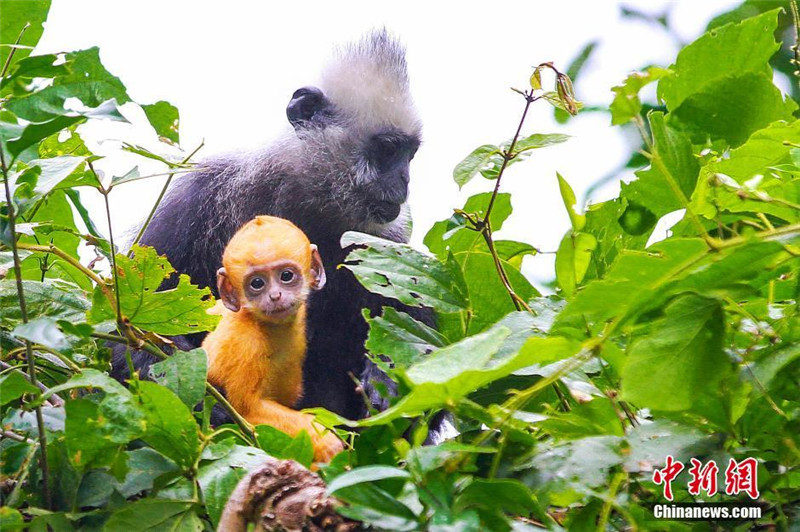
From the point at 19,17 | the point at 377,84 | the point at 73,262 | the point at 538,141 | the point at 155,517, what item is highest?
the point at 377,84

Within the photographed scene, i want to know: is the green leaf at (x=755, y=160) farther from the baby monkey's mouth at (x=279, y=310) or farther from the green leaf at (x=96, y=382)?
the baby monkey's mouth at (x=279, y=310)

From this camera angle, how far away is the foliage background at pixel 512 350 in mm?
631

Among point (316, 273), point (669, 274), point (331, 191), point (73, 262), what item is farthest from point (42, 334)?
point (331, 191)

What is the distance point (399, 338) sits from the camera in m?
0.85

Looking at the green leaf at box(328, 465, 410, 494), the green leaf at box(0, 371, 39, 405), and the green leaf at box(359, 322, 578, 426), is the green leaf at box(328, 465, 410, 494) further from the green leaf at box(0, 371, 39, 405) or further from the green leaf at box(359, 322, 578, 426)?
the green leaf at box(0, 371, 39, 405)

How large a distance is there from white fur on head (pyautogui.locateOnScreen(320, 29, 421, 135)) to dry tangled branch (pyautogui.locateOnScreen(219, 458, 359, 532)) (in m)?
1.95

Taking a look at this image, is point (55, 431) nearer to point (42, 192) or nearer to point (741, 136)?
point (42, 192)

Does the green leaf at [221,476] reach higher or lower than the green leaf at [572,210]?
lower

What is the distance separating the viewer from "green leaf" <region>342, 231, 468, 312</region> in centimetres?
90

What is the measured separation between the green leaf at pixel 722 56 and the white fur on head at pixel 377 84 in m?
1.66

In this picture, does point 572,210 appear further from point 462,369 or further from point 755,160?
point 462,369

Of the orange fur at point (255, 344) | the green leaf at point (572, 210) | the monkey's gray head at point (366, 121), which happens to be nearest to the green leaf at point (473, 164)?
the green leaf at point (572, 210)

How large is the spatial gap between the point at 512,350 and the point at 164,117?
51 centimetres

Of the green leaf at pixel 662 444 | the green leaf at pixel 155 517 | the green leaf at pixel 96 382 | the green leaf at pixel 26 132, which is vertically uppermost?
the green leaf at pixel 26 132
